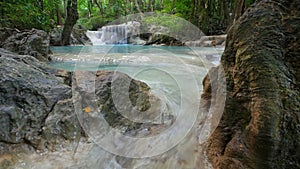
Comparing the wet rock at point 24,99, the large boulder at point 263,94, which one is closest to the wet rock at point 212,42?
the large boulder at point 263,94

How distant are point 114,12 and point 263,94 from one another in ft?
93.3

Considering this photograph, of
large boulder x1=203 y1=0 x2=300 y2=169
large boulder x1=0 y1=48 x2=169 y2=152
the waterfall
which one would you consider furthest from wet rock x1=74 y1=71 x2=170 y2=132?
the waterfall

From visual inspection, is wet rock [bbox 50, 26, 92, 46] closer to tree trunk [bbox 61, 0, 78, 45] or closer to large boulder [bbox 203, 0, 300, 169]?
tree trunk [bbox 61, 0, 78, 45]

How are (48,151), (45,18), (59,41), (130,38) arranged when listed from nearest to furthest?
(48,151) → (45,18) → (59,41) → (130,38)

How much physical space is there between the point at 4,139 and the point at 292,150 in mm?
2219

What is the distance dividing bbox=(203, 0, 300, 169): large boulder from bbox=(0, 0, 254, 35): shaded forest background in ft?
25.2

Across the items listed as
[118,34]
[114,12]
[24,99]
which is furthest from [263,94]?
[114,12]

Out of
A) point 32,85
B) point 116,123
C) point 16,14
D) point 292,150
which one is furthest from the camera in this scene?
point 16,14

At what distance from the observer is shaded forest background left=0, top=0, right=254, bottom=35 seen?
25.2 ft

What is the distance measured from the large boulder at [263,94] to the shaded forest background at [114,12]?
7695 millimetres

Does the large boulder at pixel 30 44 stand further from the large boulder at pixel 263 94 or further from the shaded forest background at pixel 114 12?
the large boulder at pixel 263 94

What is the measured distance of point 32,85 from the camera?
7.04 feet

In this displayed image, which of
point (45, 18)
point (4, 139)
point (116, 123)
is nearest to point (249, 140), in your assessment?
point (116, 123)

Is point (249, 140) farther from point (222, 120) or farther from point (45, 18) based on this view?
point (45, 18)
